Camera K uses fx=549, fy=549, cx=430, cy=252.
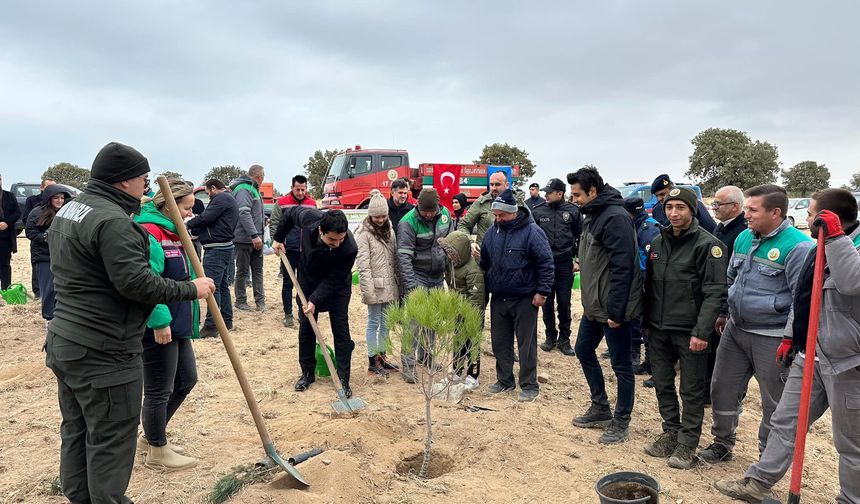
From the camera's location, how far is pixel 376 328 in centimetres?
572

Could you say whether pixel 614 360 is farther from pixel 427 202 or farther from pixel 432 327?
pixel 427 202

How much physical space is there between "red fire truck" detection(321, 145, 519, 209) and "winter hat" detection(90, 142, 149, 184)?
14091 millimetres

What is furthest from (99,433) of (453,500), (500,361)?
(500,361)

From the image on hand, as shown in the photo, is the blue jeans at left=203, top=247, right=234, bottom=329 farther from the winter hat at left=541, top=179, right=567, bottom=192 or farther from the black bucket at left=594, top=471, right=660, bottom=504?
the black bucket at left=594, top=471, right=660, bottom=504

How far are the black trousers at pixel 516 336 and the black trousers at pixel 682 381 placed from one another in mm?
1250

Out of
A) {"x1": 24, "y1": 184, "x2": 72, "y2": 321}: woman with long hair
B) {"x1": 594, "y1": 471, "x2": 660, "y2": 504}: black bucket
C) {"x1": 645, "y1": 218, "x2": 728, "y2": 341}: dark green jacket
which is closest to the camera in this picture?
{"x1": 594, "y1": 471, "x2": 660, "y2": 504}: black bucket

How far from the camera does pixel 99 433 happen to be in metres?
2.62

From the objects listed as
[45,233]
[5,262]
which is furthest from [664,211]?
[5,262]

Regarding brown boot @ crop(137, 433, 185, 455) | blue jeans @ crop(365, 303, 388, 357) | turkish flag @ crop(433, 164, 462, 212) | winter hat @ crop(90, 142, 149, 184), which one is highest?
turkish flag @ crop(433, 164, 462, 212)

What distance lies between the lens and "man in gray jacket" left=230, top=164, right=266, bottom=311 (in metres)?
7.92

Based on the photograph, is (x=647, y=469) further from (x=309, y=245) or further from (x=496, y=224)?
(x=309, y=245)

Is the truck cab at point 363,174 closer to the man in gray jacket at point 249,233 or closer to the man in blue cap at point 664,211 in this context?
the man in gray jacket at point 249,233

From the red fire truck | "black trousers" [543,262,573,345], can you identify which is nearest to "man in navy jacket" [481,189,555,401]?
"black trousers" [543,262,573,345]

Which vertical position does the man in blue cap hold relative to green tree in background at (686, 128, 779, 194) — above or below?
below
